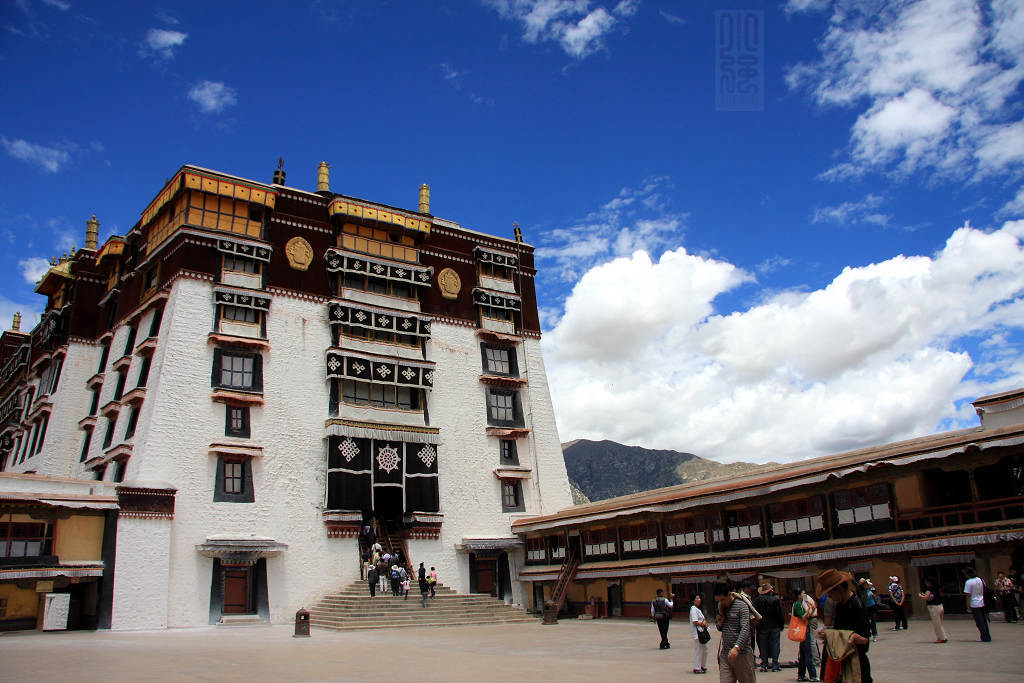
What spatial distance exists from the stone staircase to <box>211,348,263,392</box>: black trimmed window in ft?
30.0

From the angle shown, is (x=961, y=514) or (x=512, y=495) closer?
(x=961, y=514)

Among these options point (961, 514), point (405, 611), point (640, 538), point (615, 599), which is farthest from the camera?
point (615, 599)

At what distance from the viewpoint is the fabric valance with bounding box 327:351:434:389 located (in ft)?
110

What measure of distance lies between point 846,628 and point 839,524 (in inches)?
691

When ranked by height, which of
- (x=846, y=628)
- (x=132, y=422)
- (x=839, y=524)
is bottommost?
(x=846, y=628)

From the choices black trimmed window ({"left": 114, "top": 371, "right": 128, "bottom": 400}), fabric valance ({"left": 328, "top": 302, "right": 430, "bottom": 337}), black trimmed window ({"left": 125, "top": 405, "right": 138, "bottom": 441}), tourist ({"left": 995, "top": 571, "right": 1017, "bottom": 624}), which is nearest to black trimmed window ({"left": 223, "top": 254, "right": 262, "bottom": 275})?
fabric valance ({"left": 328, "top": 302, "right": 430, "bottom": 337})

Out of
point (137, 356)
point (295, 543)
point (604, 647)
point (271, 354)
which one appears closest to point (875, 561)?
point (604, 647)

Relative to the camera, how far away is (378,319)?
35.4 metres

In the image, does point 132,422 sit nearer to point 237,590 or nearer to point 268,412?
point 268,412

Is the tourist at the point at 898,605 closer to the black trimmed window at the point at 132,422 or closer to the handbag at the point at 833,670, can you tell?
the handbag at the point at 833,670

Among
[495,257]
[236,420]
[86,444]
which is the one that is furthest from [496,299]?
[86,444]

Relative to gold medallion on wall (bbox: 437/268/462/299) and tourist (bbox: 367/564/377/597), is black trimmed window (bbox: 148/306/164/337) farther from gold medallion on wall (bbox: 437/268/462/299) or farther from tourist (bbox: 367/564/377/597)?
tourist (bbox: 367/564/377/597)

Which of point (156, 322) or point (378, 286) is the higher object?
point (378, 286)

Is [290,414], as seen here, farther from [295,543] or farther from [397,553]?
[397,553]
